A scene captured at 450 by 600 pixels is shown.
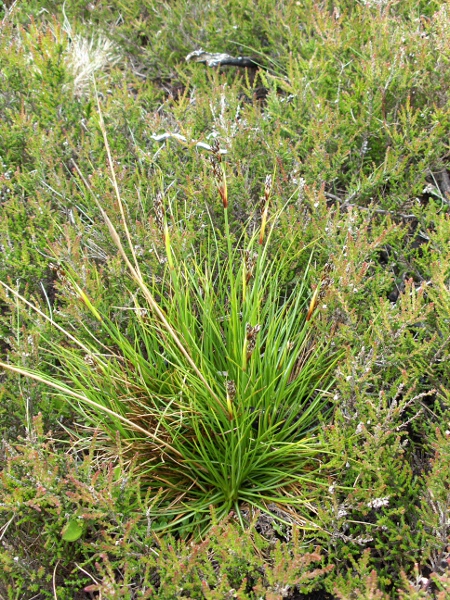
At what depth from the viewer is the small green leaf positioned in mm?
1827

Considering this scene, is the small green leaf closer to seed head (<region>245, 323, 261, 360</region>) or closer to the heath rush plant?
the heath rush plant

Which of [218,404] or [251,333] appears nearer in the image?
[251,333]

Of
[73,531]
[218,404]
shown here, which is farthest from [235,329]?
[73,531]

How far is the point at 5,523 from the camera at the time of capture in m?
1.99

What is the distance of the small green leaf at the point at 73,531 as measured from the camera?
1.83m

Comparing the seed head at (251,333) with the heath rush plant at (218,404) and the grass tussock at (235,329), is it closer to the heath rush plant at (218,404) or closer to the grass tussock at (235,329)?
the grass tussock at (235,329)

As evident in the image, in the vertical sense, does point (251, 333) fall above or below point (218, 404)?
above

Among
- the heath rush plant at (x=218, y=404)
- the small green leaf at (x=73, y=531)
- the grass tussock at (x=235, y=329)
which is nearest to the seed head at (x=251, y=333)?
the grass tussock at (x=235, y=329)

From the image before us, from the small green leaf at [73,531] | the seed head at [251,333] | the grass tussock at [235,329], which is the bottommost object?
the small green leaf at [73,531]

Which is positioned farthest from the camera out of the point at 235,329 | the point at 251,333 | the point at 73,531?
the point at 235,329

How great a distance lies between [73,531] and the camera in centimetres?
185

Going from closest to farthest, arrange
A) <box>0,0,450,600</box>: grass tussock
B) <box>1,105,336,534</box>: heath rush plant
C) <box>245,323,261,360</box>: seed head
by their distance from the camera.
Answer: <box>245,323,261,360</box>: seed head
<box>0,0,450,600</box>: grass tussock
<box>1,105,336,534</box>: heath rush plant

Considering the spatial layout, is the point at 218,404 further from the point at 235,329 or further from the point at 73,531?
the point at 73,531

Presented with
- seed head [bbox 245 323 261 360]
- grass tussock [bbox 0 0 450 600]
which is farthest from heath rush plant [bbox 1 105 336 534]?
seed head [bbox 245 323 261 360]
